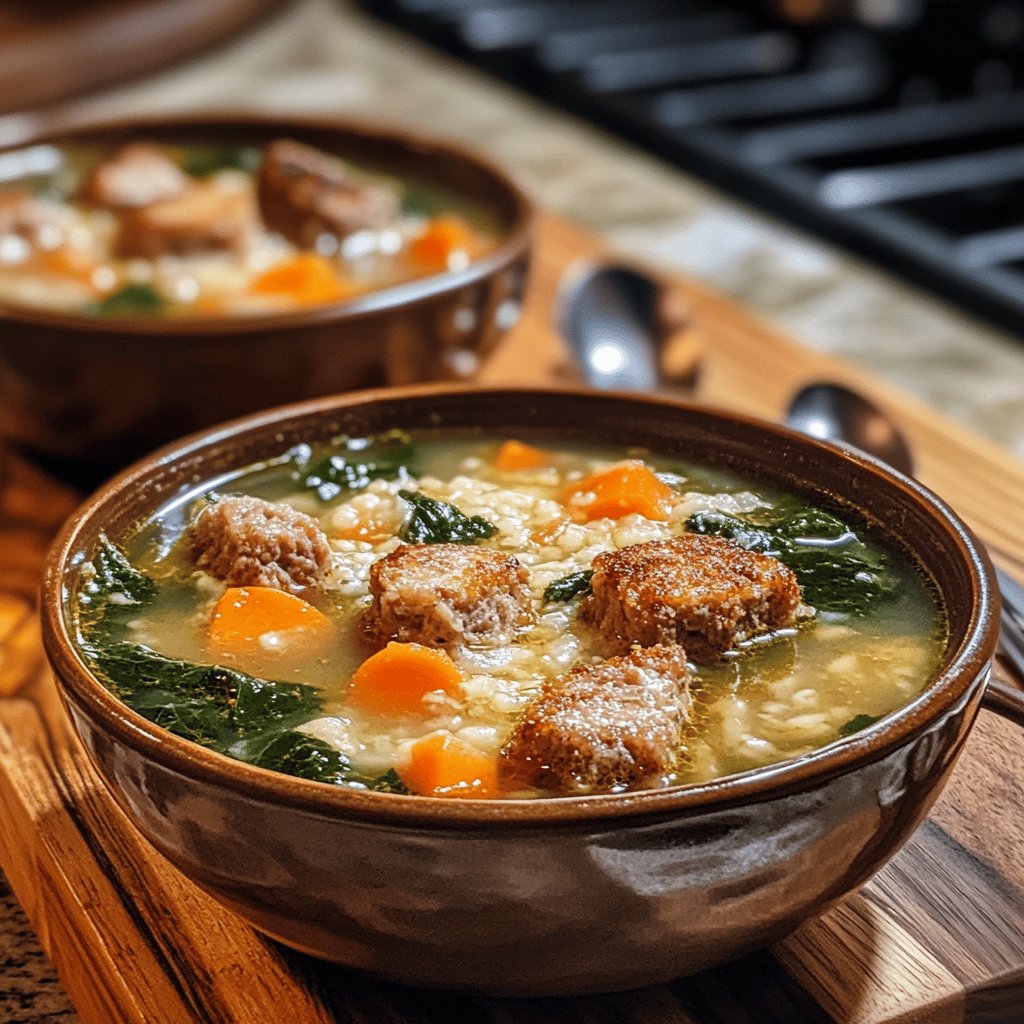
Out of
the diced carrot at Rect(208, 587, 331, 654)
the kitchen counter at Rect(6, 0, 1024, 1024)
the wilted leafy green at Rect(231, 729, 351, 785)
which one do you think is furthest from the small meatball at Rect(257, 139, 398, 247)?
the wilted leafy green at Rect(231, 729, 351, 785)

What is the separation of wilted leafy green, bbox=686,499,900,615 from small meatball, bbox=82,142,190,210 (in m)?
1.88

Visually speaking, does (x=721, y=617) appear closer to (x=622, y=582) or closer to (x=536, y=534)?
(x=622, y=582)

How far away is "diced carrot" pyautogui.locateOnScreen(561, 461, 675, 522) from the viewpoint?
2227mm

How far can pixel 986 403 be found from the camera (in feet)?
12.5

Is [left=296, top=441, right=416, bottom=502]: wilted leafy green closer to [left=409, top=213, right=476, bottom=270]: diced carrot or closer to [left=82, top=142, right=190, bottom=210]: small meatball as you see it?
[left=409, top=213, right=476, bottom=270]: diced carrot

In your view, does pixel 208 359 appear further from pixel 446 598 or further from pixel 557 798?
pixel 557 798

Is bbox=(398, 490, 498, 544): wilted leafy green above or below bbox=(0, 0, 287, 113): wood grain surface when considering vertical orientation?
above

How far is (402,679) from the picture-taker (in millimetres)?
1854

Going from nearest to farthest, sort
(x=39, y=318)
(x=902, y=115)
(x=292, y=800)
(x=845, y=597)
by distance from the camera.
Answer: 1. (x=292, y=800)
2. (x=845, y=597)
3. (x=39, y=318)
4. (x=902, y=115)

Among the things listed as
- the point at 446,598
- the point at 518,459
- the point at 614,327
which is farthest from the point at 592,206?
the point at 446,598

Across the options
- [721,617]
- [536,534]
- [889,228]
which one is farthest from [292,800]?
[889,228]

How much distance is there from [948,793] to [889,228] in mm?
2767

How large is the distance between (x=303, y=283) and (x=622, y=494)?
1.28 m

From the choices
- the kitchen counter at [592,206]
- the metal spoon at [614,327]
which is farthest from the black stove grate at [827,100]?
the metal spoon at [614,327]
